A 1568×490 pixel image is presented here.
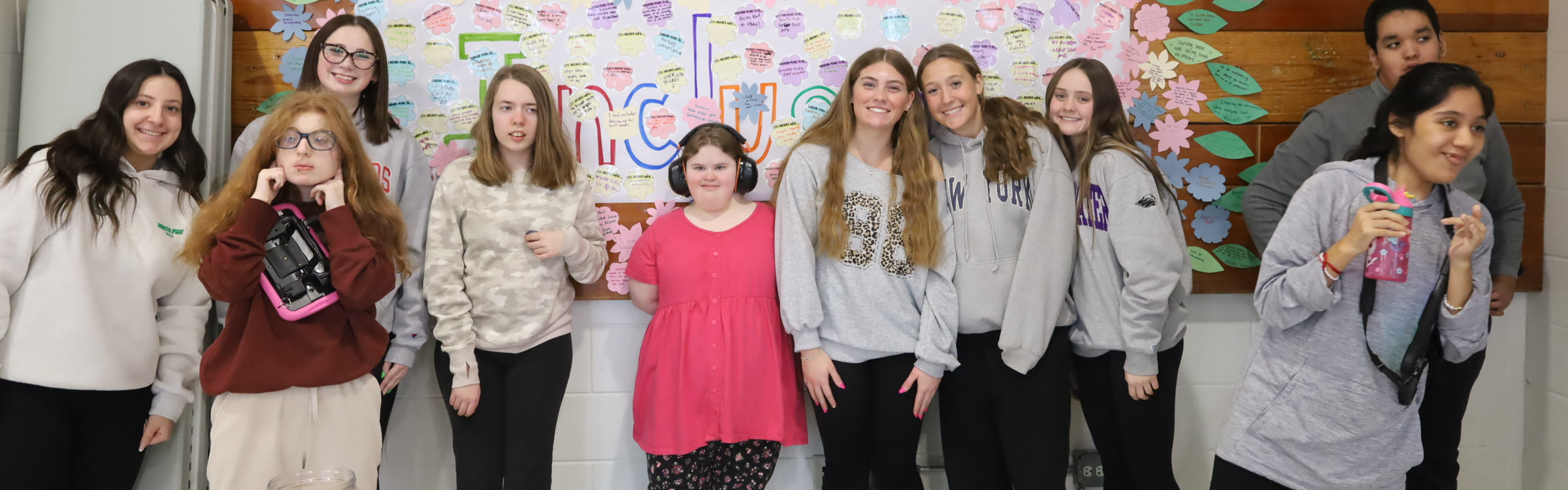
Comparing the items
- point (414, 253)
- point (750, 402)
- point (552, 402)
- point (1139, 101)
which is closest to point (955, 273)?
point (750, 402)

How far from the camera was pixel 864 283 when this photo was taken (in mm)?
2258

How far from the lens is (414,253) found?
7.66 ft

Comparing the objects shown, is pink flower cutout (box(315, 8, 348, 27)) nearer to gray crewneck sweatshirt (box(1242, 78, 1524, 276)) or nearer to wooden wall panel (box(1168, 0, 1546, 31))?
wooden wall panel (box(1168, 0, 1546, 31))

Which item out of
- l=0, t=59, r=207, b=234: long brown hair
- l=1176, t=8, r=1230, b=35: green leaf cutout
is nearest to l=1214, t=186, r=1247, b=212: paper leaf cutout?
l=1176, t=8, r=1230, b=35: green leaf cutout

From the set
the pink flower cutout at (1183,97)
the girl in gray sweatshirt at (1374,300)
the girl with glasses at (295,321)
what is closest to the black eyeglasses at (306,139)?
the girl with glasses at (295,321)

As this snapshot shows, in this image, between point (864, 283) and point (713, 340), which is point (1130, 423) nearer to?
point (864, 283)

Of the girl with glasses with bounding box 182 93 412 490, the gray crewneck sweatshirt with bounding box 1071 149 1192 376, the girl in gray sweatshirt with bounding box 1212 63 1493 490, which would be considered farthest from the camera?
the gray crewneck sweatshirt with bounding box 1071 149 1192 376

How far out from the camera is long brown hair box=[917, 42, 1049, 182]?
7.47 feet

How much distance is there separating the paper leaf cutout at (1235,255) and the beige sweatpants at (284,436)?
2.43 meters

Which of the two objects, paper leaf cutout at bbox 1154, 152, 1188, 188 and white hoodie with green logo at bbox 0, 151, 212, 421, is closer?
white hoodie with green logo at bbox 0, 151, 212, 421

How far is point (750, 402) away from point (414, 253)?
99 cm

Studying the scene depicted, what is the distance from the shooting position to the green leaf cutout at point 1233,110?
8.67 ft

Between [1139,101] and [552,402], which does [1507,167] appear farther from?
[552,402]

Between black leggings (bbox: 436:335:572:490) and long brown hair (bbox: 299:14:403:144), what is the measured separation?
64 cm
